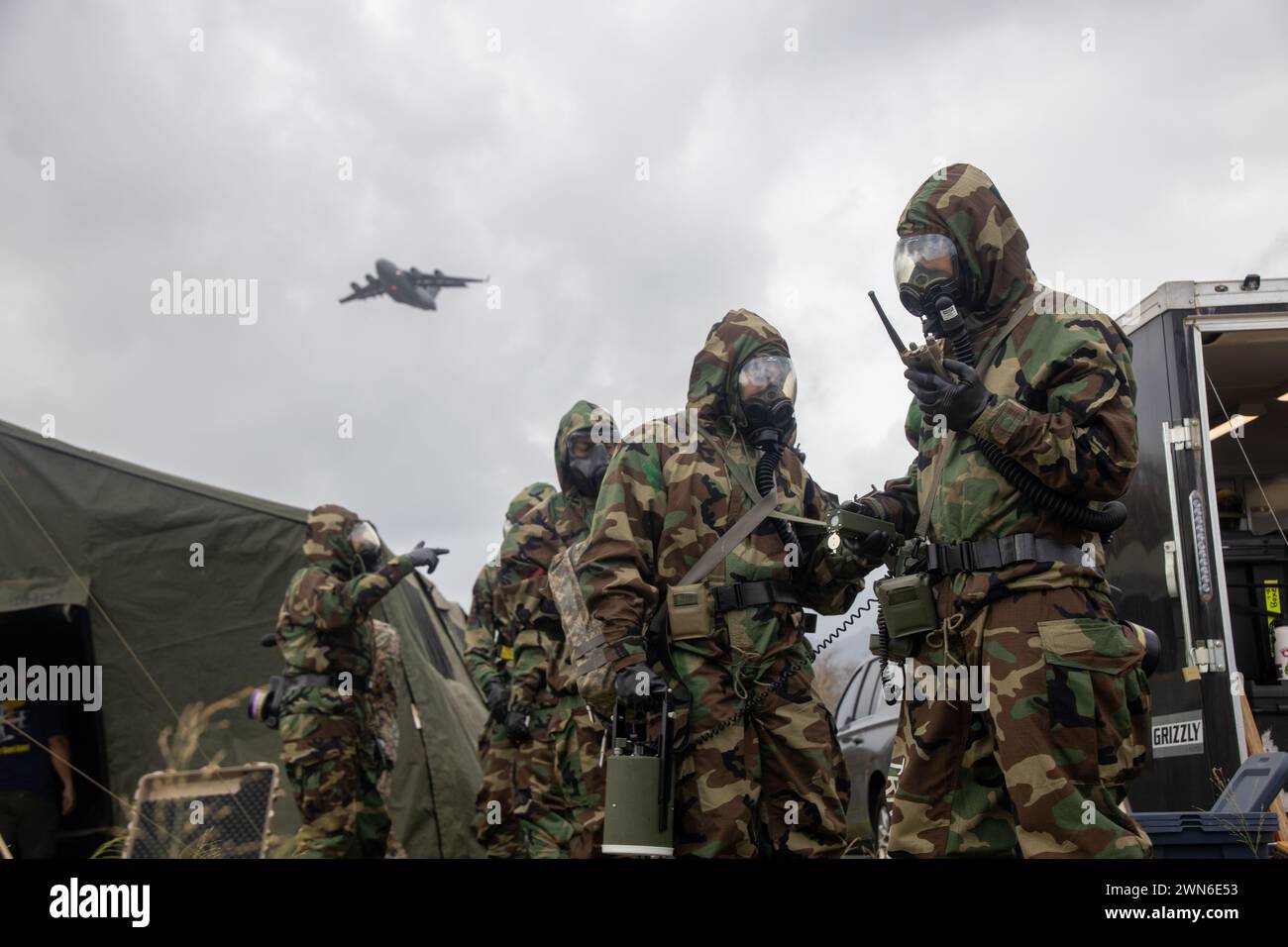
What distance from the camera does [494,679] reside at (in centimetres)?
837

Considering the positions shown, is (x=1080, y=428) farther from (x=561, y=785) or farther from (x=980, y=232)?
(x=561, y=785)

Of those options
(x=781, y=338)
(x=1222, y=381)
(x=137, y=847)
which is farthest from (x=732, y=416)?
(x=137, y=847)

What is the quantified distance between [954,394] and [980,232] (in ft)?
2.07

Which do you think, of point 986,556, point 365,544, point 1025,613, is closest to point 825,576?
point 986,556

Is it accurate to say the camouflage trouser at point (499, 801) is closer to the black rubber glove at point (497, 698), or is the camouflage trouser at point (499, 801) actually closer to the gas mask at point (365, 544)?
the black rubber glove at point (497, 698)

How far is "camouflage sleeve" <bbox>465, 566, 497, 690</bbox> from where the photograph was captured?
28.9 ft

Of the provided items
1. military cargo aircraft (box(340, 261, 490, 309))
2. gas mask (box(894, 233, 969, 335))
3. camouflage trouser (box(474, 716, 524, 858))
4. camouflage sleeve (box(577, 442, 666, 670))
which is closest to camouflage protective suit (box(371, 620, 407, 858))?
camouflage trouser (box(474, 716, 524, 858))

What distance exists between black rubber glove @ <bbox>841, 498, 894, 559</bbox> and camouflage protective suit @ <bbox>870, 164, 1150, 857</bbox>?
0.45 ft

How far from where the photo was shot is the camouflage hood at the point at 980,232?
360 cm

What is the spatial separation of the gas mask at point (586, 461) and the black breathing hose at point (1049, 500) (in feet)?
11.9

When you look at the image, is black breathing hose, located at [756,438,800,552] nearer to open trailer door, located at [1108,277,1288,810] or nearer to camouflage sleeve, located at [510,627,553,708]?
open trailer door, located at [1108,277,1288,810]

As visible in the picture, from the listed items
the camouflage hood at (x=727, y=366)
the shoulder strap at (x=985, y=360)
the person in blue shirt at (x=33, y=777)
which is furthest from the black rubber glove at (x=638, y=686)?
the person in blue shirt at (x=33, y=777)
